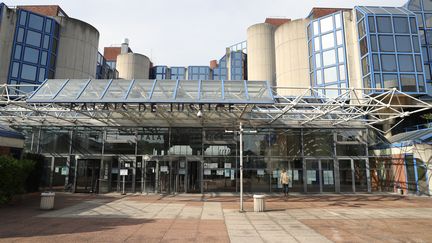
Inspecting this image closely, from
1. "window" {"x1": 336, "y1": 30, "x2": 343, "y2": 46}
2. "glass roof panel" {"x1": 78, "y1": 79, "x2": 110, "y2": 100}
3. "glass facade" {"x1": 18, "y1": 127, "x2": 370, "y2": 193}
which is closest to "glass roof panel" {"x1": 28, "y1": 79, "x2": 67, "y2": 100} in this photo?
"glass roof panel" {"x1": 78, "y1": 79, "x2": 110, "y2": 100}

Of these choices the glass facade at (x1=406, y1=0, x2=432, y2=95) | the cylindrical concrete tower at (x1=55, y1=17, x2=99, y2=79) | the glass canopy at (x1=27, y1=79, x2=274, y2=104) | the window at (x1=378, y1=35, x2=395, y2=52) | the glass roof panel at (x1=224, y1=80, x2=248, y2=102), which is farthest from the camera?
the cylindrical concrete tower at (x1=55, y1=17, x2=99, y2=79)

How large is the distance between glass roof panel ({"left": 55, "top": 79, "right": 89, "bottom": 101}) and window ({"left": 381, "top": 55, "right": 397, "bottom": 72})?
2395 centimetres

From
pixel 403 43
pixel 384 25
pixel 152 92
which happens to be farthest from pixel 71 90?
pixel 403 43

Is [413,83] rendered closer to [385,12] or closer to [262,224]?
[385,12]

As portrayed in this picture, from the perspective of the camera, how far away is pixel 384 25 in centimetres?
2653

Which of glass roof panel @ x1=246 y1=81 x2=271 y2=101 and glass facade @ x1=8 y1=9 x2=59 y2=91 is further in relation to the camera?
glass facade @ x1=8 y1=9 x2=59 y2=91

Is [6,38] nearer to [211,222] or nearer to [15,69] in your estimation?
[15,69]

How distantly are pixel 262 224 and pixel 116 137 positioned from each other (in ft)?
45.3

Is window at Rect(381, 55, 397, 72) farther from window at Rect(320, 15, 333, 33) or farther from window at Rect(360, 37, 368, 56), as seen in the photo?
window at Rect(320, 15, 333, 33)

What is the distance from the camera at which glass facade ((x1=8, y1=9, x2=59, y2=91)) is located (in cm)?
3250

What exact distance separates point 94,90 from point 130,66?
48580 mm

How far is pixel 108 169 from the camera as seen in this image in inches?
794

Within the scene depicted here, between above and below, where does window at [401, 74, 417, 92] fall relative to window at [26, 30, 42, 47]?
below

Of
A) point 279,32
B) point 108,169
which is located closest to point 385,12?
point 279,32
